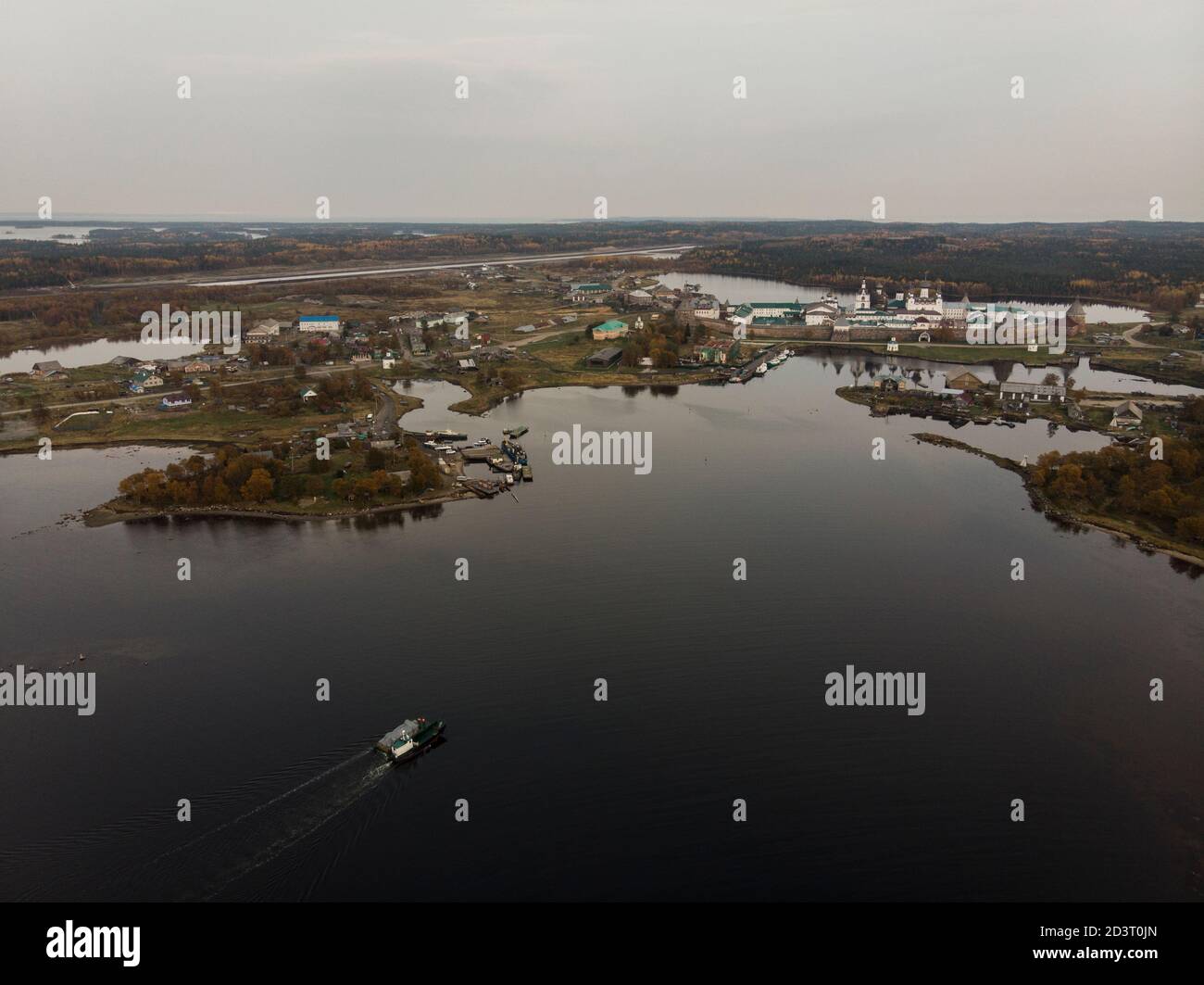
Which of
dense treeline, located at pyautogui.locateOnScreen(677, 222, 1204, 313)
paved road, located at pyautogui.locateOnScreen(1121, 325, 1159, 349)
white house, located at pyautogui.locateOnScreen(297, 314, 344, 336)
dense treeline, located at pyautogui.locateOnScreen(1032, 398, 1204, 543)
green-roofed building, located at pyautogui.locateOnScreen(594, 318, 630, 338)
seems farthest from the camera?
dense treeline, located at pyautogui.locateOnScreen(677, 222, 1204, 313)

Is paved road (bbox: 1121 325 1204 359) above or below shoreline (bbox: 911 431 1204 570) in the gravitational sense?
above

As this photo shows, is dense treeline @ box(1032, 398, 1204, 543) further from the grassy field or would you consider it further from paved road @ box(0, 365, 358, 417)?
paved road @ box(0, 365, 358, 417)

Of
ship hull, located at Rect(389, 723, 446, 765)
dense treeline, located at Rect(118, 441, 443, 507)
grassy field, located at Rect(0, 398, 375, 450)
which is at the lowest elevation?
ship hull, located at Rect(389, 723, 446, 765)

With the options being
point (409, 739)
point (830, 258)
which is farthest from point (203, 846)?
point (830, 258)

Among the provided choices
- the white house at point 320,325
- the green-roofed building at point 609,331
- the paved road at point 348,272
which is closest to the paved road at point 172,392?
the white house at point 320,325

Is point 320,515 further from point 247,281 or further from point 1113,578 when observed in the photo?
point 247,281

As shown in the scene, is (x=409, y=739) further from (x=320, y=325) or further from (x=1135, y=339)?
(x=1135, y=339)

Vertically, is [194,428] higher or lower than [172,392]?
lower

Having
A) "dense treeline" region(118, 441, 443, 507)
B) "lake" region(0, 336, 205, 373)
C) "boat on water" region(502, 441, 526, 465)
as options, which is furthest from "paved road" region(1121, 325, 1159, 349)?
"lake" region(0, 336, 205, 373)
